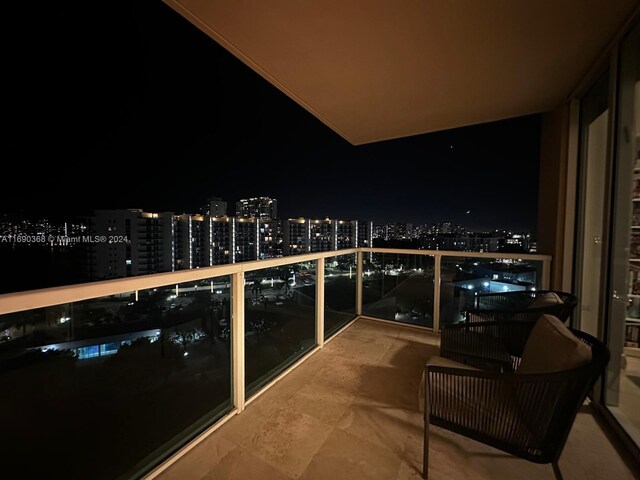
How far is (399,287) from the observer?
4.08 meters

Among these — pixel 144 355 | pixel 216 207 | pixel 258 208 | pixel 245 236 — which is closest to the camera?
pixel 144 355

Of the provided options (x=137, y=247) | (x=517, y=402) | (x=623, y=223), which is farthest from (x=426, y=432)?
(x=137, y=247)

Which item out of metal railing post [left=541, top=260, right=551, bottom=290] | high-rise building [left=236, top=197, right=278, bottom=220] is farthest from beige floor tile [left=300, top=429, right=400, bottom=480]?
high-rise building [left=236, top=197, right=278, bottom=220]

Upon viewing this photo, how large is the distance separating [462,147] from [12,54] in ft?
52.9

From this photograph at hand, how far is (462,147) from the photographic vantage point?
763cm

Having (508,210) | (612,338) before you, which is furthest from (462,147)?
(612,338)

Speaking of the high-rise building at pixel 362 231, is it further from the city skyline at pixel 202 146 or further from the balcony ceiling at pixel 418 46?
the balcony ceiling at pixel 418 46

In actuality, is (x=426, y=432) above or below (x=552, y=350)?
below

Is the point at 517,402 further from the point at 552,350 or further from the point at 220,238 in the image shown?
the point at 220,238

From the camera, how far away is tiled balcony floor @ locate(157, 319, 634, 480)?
160cm

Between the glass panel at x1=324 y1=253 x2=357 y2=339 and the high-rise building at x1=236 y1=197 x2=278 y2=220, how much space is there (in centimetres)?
3676

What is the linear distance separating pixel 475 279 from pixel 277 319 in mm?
2550

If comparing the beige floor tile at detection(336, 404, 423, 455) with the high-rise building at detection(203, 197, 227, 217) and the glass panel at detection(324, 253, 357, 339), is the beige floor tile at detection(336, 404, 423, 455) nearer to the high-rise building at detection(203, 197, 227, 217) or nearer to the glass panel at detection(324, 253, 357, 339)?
the glass panel at detection(324, 253, 357, 339)

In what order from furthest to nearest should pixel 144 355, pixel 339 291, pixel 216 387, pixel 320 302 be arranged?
pixel 339 291 → pixel 320 302 → pixel 144 355 → pixel 216 387
